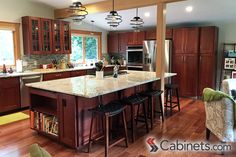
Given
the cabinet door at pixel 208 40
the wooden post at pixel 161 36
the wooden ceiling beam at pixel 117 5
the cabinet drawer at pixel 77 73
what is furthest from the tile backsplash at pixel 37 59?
the cabinet door at pixel 208 40

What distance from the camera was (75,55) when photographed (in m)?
7.05

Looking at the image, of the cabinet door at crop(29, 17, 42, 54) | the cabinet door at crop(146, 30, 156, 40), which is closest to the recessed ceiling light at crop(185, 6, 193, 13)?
the cabinet door at crop(146, 30, 156, 40)

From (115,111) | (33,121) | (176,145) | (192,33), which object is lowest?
(176,145)

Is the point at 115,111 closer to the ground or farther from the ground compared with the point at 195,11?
closer to the ground

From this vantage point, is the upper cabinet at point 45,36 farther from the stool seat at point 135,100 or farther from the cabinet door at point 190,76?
the cabinet door at point 190,76

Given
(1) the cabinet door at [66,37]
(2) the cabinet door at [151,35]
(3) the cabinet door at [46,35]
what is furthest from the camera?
(2) the cabinet door at [151,35]

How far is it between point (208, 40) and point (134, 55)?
2.34m

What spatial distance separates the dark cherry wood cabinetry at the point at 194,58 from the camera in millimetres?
5781

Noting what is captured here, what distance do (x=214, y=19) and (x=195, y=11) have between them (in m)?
0.87

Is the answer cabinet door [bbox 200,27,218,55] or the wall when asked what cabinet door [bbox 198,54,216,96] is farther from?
the wall

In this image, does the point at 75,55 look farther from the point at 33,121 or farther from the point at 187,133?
the point at 187,133

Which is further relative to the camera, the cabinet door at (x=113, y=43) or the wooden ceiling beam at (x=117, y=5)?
the cabinet door at (x=113, y=43)

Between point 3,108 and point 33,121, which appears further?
point 3,108

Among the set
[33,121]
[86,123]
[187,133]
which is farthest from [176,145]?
[33,121]
